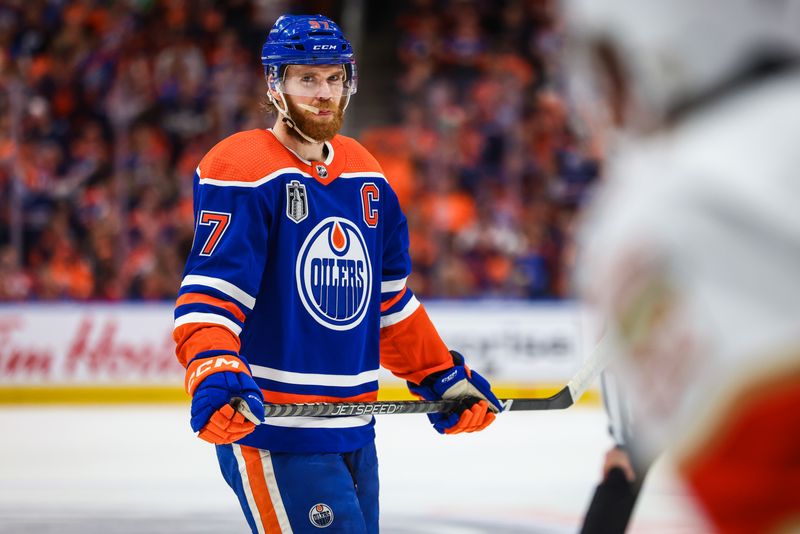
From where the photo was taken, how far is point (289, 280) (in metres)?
2.20

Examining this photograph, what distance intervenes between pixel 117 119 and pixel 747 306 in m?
8.94

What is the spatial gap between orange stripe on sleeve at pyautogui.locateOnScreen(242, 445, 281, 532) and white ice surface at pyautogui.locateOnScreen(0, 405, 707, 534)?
1.74m

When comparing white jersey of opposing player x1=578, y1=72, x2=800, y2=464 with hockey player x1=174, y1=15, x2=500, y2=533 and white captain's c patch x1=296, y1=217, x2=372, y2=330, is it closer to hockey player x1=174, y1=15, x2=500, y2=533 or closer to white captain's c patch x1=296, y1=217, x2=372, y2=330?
hockey player x1=174, y1=15, x2=500, y2=533

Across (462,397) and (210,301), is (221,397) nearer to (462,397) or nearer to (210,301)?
(210,301)

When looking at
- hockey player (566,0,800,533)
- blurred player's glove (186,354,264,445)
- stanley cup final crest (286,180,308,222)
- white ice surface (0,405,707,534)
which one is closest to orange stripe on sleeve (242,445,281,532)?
blurred player's glove (186,354,264,445)

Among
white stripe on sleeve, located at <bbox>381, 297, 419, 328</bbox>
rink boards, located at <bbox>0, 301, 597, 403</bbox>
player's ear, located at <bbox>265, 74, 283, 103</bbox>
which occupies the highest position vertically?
player's ear, located at <bbox>265, 74, 283, 103</bbox>

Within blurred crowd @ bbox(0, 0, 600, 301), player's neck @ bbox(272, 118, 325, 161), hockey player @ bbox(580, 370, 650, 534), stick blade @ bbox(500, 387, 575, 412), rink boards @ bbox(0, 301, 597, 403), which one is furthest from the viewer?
blurred crowd @ bbox(0, 0, 600, 301)

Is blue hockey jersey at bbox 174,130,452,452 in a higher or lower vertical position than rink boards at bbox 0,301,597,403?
higher

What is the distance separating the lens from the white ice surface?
4.20 m

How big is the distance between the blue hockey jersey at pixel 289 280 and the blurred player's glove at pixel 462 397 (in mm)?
170

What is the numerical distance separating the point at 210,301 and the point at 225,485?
295 centimetres

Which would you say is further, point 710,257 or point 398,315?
point 398,315

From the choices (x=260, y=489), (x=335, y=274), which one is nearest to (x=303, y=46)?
(x=335, y=274)

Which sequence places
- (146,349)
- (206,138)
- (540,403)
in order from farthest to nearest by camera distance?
(206,138), (146,349), (540,403)
